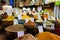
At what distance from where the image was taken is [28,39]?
0.95 m

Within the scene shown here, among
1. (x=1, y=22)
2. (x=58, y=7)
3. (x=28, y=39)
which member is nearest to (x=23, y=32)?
(x=28, y=39)

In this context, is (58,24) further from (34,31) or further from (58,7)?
(58,7)

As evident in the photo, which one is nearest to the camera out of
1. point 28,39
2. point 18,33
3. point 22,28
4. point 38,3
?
point 28,39

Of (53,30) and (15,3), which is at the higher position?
(15,3)

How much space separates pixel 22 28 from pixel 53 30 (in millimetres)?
267

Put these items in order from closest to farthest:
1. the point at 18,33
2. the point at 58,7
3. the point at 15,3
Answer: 1. the point at 18,33
2. the point at 58,7
3. the point at 15,3

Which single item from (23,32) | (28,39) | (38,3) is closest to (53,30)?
(23,32)

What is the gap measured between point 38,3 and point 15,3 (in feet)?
2.65

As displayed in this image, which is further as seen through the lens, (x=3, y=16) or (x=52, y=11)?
(x=52, y=11)

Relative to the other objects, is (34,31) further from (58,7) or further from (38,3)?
(38,3)

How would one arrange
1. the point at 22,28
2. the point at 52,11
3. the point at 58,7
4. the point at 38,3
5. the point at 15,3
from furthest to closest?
the point at 15,3
the point at 38,3
the point at 52,11
the point at 58,7
the point at 22,28

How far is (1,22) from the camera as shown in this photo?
147 centimetres

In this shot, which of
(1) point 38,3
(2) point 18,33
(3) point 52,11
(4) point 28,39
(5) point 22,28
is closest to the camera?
(4) point 28,39

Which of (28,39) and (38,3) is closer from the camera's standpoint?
(28,39)
